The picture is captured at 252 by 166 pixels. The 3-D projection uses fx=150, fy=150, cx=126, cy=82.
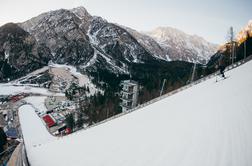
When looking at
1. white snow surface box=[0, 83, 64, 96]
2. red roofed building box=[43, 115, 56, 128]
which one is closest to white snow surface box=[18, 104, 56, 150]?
red roofed building box=[43, 115, 56, 128]

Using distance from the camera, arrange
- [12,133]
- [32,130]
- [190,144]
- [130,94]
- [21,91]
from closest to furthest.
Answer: [190,144], [32,130], [12,133], [130,94], [21,91]

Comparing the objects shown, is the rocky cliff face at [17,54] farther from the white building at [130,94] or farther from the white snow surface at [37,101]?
the white building at [130,94]

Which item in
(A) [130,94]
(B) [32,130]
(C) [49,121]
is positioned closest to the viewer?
(B) [32,130]

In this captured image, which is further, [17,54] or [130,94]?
[17,54]

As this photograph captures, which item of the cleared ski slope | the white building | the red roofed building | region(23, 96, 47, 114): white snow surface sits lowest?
region(23, 96, 47, 114): white snow surface

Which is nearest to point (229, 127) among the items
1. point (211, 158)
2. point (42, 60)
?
point (211, 158)

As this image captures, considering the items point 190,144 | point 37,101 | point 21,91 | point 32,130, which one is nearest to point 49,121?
point 32,130

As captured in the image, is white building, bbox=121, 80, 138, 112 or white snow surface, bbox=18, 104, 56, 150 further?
white building, bbox=121, 80, 138, 112

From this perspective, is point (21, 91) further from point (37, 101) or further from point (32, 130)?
point (32, 130)

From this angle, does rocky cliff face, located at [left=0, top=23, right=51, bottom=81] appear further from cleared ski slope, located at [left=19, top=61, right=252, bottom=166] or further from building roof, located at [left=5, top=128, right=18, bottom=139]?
cleared ski slope, located at [left=19, top=61, right=252, bottom=166]

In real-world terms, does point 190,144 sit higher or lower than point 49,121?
higher

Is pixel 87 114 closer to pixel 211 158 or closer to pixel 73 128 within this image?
pixel 73 128
